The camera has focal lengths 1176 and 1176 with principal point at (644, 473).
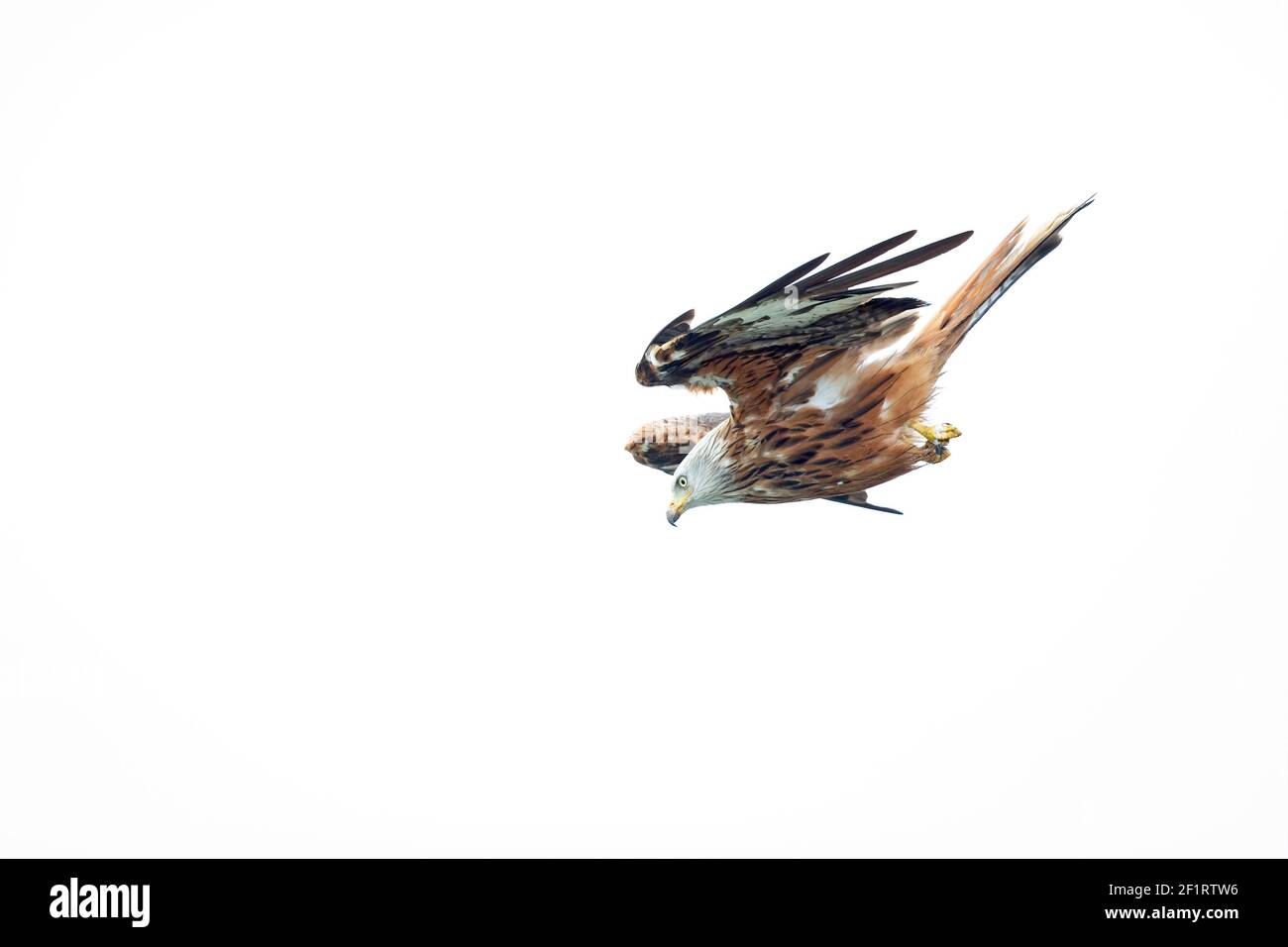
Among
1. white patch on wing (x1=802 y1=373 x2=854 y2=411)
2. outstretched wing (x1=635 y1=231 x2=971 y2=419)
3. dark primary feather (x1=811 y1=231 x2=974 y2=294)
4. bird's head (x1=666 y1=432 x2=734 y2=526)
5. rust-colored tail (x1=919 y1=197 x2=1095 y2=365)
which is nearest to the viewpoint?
dark primary feather (x1=811 y1=231 x2=974 y2=294)

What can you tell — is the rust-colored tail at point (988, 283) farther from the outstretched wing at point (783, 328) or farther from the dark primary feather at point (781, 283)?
the dark primary feather at point (781, 283)

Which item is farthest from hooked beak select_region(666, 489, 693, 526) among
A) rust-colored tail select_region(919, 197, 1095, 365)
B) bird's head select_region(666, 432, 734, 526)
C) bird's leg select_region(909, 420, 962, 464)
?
rust-colored tail select_region(919, 197, 1095, 365)

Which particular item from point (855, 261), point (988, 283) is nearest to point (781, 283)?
point (855, 261)

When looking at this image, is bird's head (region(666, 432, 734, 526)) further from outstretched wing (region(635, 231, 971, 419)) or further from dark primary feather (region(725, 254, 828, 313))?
dark primary feather (region(725, 254, 828, 313))

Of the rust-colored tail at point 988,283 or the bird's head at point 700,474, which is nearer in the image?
the rust-colored tail at point 988,283

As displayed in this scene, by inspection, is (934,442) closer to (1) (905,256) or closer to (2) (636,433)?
(1) (905,256)

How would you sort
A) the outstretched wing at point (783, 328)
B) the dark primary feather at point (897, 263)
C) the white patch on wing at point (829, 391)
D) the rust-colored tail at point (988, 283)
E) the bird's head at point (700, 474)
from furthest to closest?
1. the bird's head at point (700, 474)
2. the white patch on wing at point (829, 391)
3. the rust-colored tail at point (988, 283)
4. the outstretched wing at point (783, 328)
5. the dark primary feather at point (897, 263)

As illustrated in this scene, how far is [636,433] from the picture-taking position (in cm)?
827

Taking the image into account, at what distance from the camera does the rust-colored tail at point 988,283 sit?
22.9 feet

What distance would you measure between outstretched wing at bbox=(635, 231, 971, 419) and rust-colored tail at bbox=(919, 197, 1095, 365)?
269 millimetres

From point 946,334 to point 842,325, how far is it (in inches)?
35.0

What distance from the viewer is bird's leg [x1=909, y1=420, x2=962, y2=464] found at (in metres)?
7.33

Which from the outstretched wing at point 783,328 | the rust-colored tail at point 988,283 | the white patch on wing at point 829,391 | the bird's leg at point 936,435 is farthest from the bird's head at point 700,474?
the rust-colored tail at point 988,283
